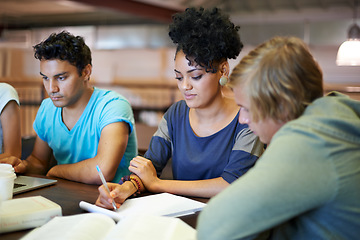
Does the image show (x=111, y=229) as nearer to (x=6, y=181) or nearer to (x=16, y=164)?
(x=6, y=181)

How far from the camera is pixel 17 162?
1.84m

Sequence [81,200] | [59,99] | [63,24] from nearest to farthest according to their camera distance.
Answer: [81,200] < [59,99] < [63,24]

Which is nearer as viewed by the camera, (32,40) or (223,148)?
(223,148)

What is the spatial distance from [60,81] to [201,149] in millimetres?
821

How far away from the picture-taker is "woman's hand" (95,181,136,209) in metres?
1.30

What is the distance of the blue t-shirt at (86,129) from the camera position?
6.67 feet

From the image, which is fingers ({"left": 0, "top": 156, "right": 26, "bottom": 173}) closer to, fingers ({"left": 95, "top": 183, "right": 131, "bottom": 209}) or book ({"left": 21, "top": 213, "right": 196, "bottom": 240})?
fingers ({"left": 95, "top": 183, "right": 131, "bottom": 209})

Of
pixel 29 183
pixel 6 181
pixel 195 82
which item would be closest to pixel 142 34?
pixel 195 82

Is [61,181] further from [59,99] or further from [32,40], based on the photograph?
[32,40]

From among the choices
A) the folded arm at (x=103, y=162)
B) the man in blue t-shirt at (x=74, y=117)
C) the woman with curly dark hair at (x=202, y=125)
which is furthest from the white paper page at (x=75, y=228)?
the man in blue t-shirt at (x=74, y=117)

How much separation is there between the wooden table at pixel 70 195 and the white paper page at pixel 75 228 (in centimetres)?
16

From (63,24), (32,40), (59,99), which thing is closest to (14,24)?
(32,40)

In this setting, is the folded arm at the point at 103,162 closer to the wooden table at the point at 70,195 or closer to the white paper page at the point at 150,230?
the wooden table at the point at 70,195

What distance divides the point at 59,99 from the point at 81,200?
783 millimetres
